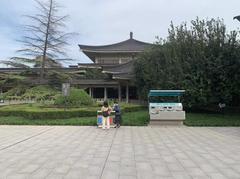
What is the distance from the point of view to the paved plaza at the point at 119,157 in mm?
6230

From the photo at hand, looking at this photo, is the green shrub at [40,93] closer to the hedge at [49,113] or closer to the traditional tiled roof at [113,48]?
the hedge at [49,113]

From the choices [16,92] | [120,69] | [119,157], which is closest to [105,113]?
[119,157]

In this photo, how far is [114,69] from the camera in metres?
34.3

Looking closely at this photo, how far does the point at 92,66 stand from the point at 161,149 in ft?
103

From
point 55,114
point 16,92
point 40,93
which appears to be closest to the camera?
point 55,114

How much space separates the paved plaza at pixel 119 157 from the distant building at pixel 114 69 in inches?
820

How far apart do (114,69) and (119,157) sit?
2674 centimetres

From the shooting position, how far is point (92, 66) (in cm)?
3969

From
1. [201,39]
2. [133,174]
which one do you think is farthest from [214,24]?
[133,174]

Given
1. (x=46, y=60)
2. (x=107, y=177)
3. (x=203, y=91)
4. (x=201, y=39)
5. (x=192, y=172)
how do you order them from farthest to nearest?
1. (x=46, y=60)
2. (x=201, y=39)
3. (x=203, y=91)
4. (x=192, y=172)
5. (x=107, y=177)

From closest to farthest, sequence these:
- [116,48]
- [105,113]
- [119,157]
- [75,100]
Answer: [119,157] → [105,113] → [75,100] → [116,48]

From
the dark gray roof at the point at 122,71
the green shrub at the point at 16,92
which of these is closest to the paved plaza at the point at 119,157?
the green shrub at the point at 16,92

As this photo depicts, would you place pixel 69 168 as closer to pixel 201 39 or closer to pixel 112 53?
pixel 201 39

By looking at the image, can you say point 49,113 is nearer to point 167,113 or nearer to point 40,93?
point 167,113
